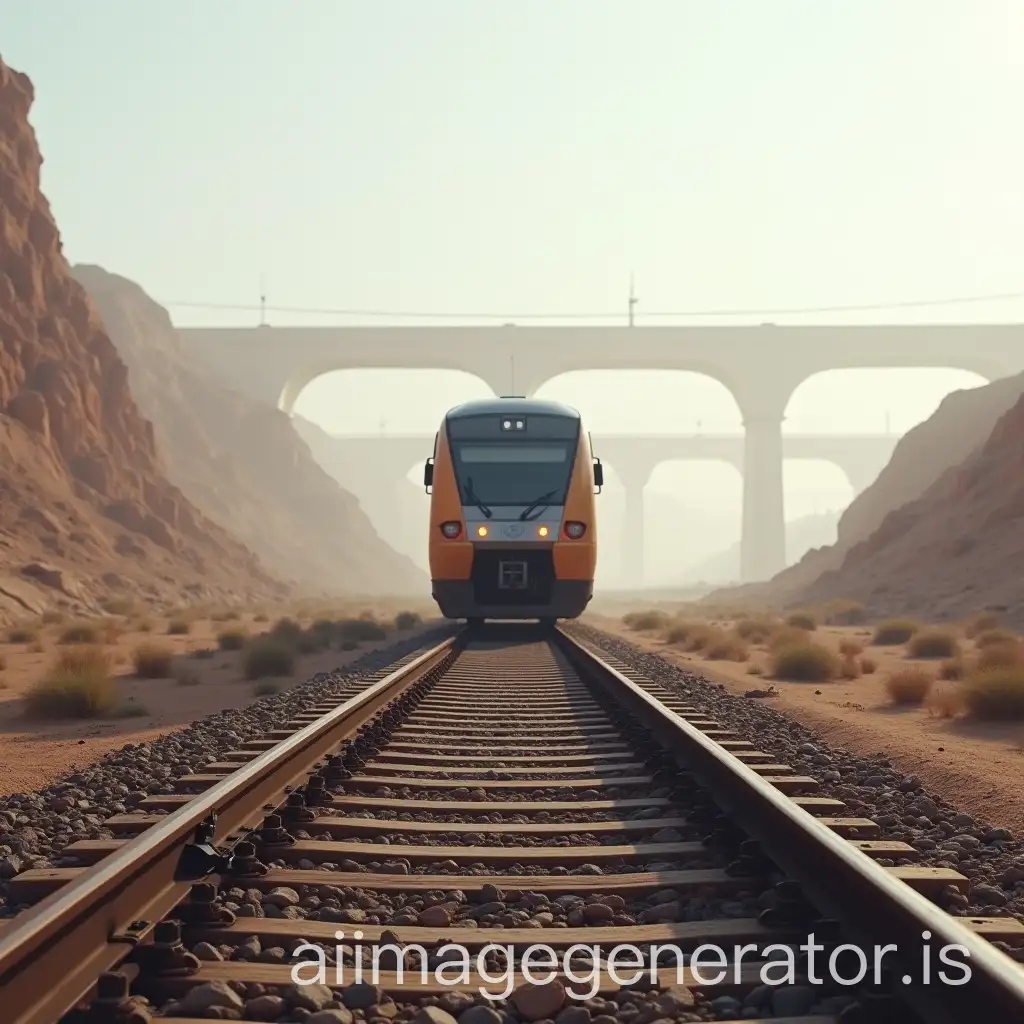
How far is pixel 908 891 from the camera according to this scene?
3.09m

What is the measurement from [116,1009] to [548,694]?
24.1ft

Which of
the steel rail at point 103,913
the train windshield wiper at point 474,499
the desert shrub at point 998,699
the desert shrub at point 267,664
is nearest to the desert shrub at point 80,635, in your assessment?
the desert shrub at point 267,664

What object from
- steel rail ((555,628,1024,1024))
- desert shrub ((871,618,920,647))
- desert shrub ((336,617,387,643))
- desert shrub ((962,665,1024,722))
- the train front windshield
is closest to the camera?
steel rail ((555,628,1024,1024))

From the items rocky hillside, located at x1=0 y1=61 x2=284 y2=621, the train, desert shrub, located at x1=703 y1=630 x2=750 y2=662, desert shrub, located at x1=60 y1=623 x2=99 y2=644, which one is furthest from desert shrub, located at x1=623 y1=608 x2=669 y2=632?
rocky hillside, located at x1=0 y1=61 x2=284 y2=621

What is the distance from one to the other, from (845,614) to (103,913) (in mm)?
26957

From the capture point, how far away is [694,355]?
6088cm

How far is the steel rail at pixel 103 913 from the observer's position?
8.70 feet

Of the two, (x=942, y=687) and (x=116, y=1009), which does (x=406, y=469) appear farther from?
(x=116, y=1009)

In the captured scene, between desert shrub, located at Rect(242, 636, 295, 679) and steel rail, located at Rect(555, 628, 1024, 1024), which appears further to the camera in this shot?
desert shrub, located at Rect(242, 636, 295, 679)

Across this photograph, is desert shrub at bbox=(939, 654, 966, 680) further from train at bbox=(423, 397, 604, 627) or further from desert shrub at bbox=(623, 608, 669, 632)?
desert shrub at bbox=(623, 608, 669, 632)

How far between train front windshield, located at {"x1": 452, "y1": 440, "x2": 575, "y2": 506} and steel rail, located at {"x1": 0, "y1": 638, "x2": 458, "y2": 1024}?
11777 millimetres

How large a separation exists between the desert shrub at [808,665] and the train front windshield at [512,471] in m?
3.90

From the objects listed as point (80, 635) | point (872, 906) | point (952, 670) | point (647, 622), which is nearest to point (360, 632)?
point (80, 635)

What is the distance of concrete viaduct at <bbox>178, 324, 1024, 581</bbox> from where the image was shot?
194ft
